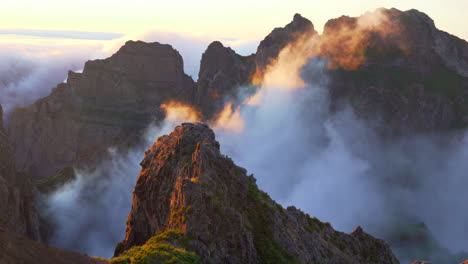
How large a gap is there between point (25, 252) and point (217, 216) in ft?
78.2

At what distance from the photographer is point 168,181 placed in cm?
5778

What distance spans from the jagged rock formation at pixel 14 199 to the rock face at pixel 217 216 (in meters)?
27.3

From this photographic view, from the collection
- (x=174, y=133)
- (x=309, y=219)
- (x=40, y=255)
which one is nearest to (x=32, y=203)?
(x=174, y=133)

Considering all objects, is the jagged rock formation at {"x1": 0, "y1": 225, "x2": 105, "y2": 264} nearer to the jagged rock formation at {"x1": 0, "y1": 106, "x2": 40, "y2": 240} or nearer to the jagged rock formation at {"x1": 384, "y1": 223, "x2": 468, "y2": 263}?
the jagged rock formation at {"x1": 0, "y1": 106, "x2": 40, "y2": 240}

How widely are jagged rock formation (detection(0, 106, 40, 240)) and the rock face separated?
27.3 meters

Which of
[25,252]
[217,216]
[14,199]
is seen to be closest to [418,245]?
[14,199]

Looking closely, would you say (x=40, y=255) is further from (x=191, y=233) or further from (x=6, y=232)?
(x=191, y=233)

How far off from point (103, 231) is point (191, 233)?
15021cm

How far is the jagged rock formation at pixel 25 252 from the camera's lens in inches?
927

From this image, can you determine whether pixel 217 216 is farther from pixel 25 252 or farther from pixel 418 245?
pixel 418 245

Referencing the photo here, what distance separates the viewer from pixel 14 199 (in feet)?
297

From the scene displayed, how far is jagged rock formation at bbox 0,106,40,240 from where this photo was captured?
8238 cm

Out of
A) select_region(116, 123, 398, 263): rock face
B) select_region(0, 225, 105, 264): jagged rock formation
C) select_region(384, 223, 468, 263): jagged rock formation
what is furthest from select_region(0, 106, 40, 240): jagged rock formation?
select_region(384, 223, 468, 263): jagged rock formation

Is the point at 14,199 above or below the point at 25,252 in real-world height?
above
